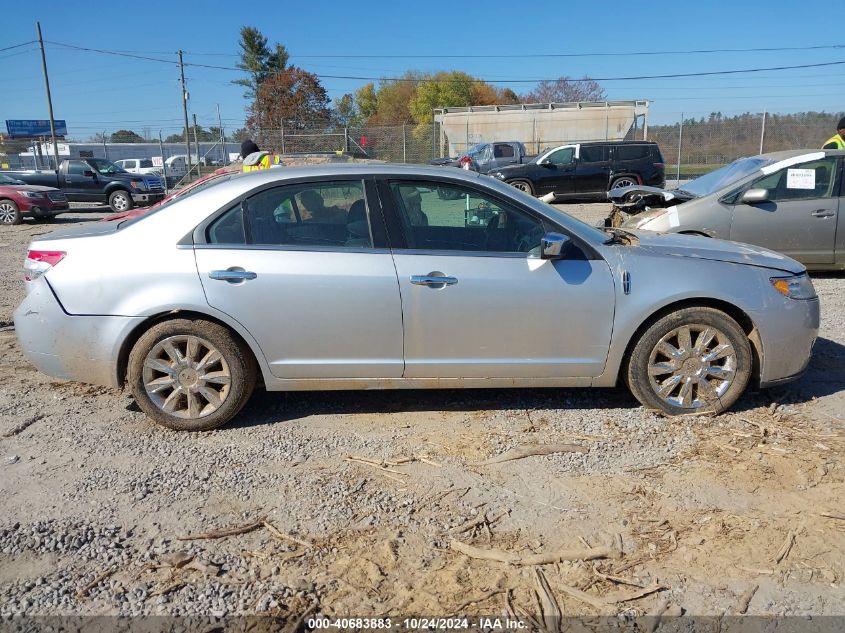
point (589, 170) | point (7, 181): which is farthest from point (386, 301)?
point (7, 181)

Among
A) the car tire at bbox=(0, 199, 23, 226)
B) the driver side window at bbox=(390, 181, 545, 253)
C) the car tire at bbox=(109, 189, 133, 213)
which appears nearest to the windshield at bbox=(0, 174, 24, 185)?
the car tire at bbox=(0, 199, 23, 226)

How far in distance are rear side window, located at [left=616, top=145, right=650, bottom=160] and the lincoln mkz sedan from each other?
16.3 metres

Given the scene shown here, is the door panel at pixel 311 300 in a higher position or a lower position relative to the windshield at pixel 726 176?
lower

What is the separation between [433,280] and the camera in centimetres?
403

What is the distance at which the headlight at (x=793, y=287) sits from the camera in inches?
167

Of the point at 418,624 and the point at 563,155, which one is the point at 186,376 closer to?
the point at 418,624

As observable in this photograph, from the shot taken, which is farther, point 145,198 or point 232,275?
point 145,198

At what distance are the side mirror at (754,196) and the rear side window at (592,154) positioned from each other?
12311 mm

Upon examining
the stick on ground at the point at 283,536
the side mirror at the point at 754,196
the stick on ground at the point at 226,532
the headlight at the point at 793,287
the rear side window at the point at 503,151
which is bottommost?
the stick on ground at the point at 283,536

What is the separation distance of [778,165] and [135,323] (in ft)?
→ 23.6

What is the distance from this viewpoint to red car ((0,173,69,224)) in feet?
56.7

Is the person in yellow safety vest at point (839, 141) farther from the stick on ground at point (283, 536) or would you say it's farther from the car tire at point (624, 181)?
the car tire at point (624, 181)

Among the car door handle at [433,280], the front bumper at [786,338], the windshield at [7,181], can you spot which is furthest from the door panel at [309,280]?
the windshield at [7,181]

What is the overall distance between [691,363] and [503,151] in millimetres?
21469
